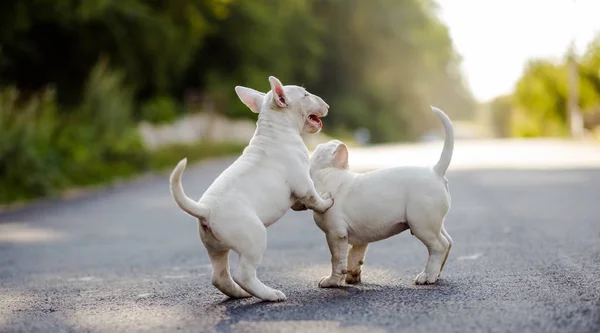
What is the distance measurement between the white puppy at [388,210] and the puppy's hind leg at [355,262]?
0.22 ft

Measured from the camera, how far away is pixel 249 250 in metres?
4.55

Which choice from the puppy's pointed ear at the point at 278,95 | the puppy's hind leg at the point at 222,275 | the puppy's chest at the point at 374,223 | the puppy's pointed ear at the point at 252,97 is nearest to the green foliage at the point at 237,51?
the puppy's pointed ear at the point at 252,97

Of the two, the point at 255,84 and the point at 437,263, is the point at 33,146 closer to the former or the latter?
the point at 437,263

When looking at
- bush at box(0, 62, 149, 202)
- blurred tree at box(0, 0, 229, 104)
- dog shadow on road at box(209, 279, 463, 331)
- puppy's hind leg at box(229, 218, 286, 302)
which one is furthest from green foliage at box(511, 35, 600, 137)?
puppy's hind leg at box(229, 218, 286, 302)

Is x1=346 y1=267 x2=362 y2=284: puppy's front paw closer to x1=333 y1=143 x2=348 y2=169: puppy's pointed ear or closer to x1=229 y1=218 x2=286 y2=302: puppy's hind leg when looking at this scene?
x1=333 y1=143 x2=348 y2=169: puppy's pointed ear

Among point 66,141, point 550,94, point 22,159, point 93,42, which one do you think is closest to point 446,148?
point 22,159

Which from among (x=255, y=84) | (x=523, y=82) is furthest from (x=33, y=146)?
(x=523, y=82)

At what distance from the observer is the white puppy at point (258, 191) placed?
4574mm

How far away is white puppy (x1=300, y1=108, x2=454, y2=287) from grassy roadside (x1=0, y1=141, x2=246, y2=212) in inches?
358

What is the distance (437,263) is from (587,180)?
34.6 feet

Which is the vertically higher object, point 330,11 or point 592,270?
point 330,11

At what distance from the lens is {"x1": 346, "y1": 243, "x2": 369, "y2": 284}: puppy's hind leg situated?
5.30 metres

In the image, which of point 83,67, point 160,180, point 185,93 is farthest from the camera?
point 185,93

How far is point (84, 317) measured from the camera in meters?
4.61
